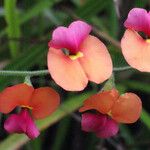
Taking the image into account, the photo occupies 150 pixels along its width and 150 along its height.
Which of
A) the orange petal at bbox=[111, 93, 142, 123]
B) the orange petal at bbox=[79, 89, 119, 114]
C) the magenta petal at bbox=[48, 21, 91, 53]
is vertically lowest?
the orange petal at bbox=[111, 93, 142, 123]

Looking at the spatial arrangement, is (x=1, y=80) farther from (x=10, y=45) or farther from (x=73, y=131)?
(x=73, y=131)

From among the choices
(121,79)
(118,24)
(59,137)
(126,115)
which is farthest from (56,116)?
(126,115)

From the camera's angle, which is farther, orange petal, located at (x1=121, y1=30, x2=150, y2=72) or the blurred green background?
the blurred green background

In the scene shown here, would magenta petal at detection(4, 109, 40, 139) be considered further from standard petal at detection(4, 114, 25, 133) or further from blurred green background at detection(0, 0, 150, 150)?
blurred green background at detection(0, 0, 150, 150)

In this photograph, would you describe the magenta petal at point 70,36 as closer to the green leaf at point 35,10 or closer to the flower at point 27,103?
the flower at point 27,103

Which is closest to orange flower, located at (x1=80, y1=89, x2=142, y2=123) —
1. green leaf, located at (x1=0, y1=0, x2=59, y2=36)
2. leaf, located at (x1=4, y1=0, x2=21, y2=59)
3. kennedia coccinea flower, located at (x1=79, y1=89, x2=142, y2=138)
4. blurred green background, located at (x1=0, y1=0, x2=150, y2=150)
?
kennedia coccinea flower, located at (x1=79, y1=89, x2=142, y2=138)

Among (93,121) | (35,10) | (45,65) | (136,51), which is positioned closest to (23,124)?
(93,121)

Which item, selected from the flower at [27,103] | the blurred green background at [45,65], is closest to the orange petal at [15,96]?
the flower at [27,103]
